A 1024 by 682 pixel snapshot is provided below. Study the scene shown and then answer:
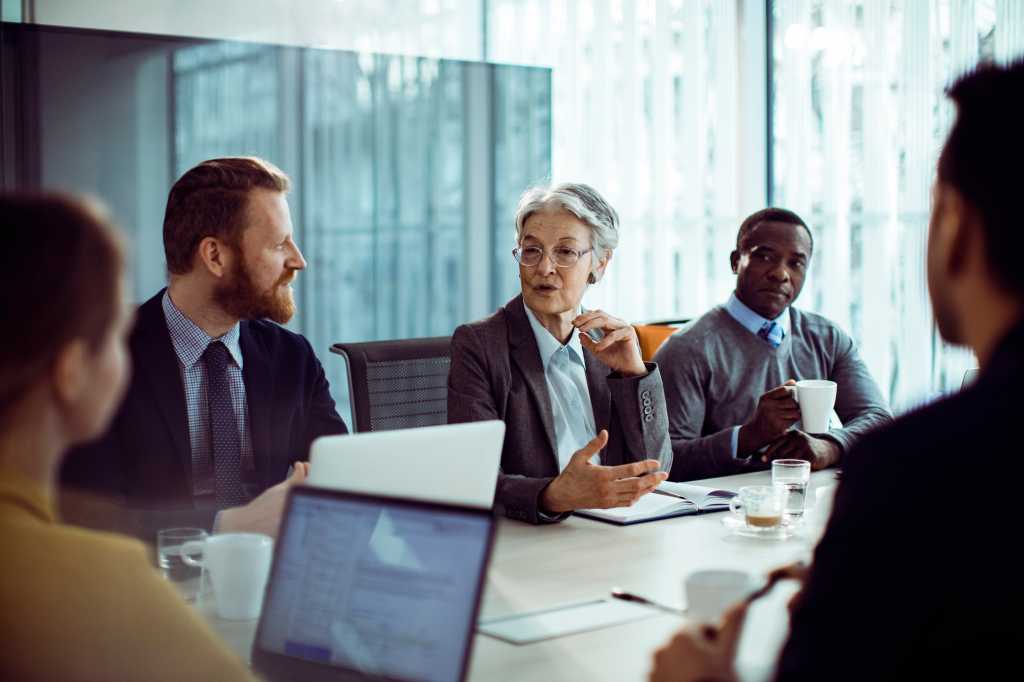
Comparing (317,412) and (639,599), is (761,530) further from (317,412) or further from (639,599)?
(317,412)

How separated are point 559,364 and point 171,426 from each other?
940 millimetres

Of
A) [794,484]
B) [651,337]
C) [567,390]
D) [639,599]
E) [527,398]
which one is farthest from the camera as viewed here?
[651,337]

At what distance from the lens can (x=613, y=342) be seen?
268 cm

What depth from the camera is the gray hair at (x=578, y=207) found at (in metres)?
2.82

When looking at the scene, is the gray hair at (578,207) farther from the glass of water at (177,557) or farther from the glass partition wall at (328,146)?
the glass partition wall at (328,146)

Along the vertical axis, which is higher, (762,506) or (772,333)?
(772,333)

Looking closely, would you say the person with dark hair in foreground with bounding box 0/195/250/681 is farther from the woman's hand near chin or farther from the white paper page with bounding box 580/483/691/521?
the woman's hand near chin

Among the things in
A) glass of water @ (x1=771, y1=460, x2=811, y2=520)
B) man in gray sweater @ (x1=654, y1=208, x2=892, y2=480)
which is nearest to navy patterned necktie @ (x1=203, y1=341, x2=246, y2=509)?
glass of water @ (x1=771, y1=460, x2=811, y2=520)

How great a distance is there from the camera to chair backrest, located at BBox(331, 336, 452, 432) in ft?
8.86

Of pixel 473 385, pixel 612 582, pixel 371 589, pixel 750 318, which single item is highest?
pixel 750 318

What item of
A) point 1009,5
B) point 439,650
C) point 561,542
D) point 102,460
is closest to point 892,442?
point 439,650

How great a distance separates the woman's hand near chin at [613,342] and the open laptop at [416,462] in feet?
2.94

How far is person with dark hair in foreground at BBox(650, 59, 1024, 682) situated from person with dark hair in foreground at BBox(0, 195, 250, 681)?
572 mm

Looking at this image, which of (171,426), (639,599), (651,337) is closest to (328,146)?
(651,337)
